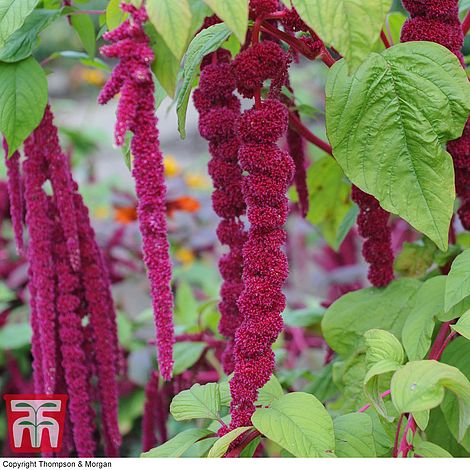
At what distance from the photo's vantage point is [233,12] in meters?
0.61

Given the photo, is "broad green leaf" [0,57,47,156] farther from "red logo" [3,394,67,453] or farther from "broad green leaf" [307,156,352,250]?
"broad green leaf" [307,156,352,250]

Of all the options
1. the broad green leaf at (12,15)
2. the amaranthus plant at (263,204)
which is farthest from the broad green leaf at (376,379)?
the broad green leaf at (12,15)

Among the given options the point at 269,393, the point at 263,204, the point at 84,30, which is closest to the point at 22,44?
the point at 84,30

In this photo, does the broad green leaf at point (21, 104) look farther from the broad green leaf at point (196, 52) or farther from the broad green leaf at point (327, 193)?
the broad green leaf at point (327, 193)

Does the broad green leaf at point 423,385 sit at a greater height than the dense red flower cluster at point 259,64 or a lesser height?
lesser

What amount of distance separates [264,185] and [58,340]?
421 millimetres

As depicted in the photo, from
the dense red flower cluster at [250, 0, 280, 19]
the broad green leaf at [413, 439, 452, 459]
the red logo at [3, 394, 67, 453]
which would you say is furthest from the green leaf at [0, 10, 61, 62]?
the broad green leaf at [413, 439, 452, 459]

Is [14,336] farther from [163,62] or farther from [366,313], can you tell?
[163,62]

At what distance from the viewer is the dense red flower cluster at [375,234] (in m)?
→ 0.94

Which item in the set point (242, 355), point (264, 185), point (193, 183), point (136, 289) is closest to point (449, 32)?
point (264, 185)

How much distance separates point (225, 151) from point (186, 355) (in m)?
0.55

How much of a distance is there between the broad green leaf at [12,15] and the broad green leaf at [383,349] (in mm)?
489

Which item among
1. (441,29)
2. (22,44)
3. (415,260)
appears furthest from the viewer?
(415,260)

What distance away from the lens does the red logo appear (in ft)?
3.15
